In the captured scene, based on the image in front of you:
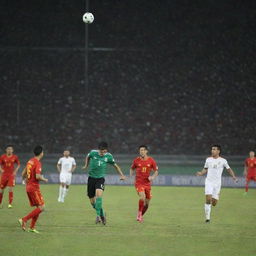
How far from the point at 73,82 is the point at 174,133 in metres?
8.37

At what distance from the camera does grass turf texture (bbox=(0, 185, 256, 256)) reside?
10.8 m

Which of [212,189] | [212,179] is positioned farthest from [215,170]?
[212,189]

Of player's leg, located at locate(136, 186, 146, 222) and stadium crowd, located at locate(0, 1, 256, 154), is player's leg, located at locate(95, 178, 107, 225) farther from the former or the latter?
stadium crowd, located at locate(0, 1, 256, 154)

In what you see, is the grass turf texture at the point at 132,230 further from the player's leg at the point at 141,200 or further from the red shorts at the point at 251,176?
the red shorts at the point at 251,176

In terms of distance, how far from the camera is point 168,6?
1757 inches

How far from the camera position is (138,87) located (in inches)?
1652

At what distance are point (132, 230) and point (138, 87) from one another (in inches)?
1135

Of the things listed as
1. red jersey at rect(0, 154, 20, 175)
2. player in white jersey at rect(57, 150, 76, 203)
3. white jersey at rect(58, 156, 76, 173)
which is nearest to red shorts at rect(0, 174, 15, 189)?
red jersey at rect(0, 154, 20, 175)

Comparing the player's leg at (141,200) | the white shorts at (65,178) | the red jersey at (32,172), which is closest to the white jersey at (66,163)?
the white shorts at (65,178)

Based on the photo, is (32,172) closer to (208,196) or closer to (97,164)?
(97,164)

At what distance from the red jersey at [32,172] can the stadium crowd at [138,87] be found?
26.5 metres

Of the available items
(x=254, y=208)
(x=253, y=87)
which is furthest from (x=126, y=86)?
(x=254, y=208)

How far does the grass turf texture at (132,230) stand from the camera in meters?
10.8

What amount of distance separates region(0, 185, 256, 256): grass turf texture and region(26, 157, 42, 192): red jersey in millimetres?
1057
